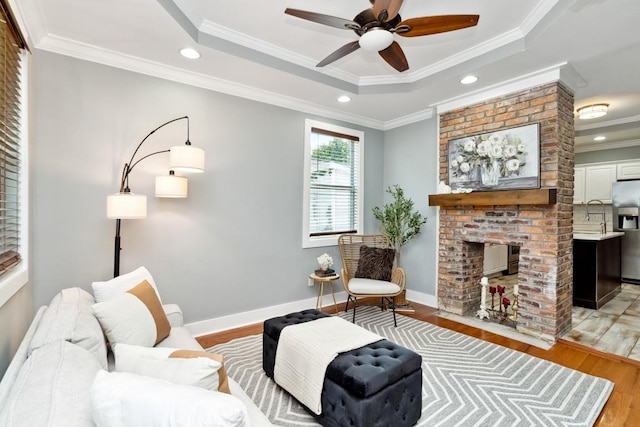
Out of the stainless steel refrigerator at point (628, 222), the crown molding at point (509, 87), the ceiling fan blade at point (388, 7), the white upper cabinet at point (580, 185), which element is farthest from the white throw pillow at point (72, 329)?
the white upper cabinet at point (580, 185)

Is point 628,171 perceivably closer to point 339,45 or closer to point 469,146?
point 469,146

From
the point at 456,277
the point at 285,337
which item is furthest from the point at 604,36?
the point at 285,337

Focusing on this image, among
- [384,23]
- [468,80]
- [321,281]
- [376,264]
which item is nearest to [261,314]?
[321,281]

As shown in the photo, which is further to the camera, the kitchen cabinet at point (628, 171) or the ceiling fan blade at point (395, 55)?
the kitchen cabinet at point (628, 171)

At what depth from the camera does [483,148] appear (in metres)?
3.62

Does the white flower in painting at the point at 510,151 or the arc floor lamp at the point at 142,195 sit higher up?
the white flower in painting at the point at 510,151

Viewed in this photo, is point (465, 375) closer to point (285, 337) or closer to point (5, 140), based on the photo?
A: point (285, 337)

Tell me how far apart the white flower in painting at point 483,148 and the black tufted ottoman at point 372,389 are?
262 cm

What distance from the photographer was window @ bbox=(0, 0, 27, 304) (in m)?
1.77

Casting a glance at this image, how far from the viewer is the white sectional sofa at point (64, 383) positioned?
34.0 inches

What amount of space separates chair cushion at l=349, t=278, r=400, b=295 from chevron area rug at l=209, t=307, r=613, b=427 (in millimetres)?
561

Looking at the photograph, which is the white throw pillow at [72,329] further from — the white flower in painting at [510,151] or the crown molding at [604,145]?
the crown molding at [604,145]

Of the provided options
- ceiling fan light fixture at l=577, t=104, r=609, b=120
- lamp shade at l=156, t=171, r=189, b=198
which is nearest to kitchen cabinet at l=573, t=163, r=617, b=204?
ceiling fan light fixture at l=577, t=104, r=609, b=120

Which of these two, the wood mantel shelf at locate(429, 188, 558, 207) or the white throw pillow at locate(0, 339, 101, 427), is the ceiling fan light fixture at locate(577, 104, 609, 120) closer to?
the wood mantel shelf at locate(429, 188, 558, 207)
